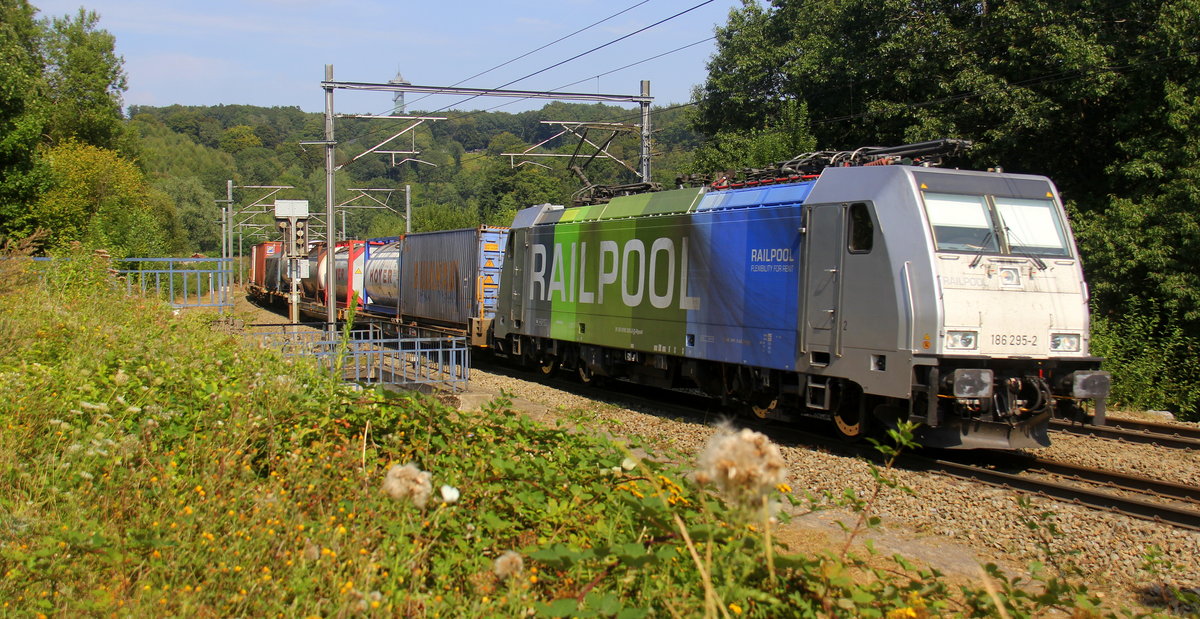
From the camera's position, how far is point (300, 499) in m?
4.84

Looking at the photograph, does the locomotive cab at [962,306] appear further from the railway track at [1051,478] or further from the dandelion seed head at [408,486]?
the dandelion seed head at [408,486]

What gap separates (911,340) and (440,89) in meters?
13.9

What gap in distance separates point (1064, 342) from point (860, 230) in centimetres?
244

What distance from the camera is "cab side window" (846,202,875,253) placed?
9.86 meters

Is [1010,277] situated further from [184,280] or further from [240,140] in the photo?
[240,140]

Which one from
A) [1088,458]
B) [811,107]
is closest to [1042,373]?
[1088,458]

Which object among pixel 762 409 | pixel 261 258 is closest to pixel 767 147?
pixel 762 409

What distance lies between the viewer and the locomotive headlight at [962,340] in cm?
918

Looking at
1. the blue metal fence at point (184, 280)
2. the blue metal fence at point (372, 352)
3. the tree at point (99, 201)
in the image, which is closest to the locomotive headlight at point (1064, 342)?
the blue metal fence at point (372, 352)

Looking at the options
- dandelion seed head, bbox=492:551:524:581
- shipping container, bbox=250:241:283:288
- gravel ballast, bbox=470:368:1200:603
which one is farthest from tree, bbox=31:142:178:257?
dandelion seed head, bbox=492:551:524:581

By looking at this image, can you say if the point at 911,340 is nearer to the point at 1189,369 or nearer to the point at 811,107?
the point at 1189,369

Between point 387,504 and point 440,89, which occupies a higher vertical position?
point 440,89

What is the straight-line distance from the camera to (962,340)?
30.2ft

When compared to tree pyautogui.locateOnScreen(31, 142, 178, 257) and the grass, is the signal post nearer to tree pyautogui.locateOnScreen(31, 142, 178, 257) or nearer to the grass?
the grass
